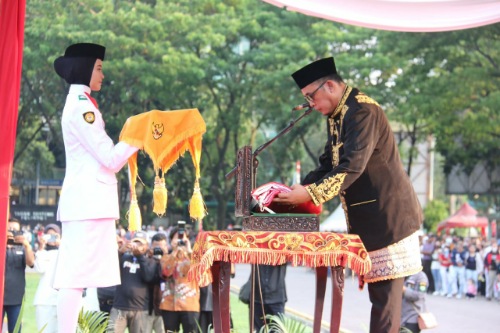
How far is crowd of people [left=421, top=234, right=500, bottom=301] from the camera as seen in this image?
2492 centimetres

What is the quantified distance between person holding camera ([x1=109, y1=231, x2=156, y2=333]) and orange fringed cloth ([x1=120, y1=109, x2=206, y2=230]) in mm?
5646

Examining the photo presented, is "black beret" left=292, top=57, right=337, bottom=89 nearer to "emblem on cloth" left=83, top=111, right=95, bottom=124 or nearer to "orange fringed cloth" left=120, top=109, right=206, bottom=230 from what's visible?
"orange fringed cloth" left=120, top=109, right=206, bottom=230

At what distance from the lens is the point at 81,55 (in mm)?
5688

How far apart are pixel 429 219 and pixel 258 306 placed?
3897cm

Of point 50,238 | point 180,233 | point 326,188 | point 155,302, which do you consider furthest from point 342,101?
point 50,238

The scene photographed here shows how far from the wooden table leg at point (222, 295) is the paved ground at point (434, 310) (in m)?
7.44

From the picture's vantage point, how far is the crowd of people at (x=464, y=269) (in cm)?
2492

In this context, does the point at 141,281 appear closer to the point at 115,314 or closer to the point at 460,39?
the point at 115,314

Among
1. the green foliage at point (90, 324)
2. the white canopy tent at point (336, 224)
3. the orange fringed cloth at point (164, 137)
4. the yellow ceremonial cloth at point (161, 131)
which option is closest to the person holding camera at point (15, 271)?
the green foliage at point (90, 324)

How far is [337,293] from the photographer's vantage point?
536cm

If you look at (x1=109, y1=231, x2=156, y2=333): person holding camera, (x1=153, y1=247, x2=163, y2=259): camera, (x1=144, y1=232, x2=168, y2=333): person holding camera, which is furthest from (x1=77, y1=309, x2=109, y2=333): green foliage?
(x1=153, y1=247, x2=163, y2=259): camera

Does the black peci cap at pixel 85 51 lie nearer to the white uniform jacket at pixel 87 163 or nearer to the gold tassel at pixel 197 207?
the white uniform jacket at pixel 87 163

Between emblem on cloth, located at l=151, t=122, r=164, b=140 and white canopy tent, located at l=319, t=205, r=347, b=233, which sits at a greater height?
white canopy tent, located at l=319, t=205, r=347, b=233

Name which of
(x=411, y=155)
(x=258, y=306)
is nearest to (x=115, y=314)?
(x=258, y=306)
